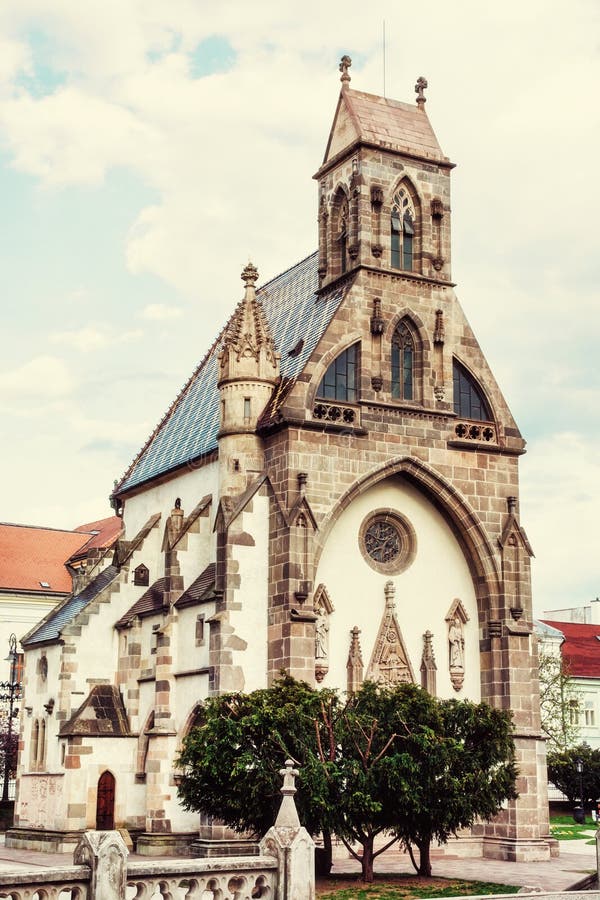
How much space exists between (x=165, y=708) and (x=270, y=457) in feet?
26.2

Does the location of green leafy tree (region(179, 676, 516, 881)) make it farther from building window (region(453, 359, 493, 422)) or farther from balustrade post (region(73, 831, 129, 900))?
building window (region(453, 359, 493, 422))

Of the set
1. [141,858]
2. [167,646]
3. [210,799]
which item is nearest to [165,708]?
[167,646]

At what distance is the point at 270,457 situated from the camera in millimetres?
34875

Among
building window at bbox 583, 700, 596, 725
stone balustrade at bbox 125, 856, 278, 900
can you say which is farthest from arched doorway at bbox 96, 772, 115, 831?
building window at bbox 583, 700, 596, 725

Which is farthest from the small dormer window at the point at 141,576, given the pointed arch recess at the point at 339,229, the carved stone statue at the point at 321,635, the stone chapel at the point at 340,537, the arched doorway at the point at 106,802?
the pointed arch recess at the point at 339,229

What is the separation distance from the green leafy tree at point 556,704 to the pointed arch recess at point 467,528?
29365mm

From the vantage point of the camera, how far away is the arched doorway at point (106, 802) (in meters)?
37.9

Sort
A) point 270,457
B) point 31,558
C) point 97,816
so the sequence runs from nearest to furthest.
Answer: point 270,457 < point 97,816 < point 31,558

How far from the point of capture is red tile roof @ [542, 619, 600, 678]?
3169 inches

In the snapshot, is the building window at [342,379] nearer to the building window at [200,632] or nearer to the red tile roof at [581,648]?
the building window at [200,632]

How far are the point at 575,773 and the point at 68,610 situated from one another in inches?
1118

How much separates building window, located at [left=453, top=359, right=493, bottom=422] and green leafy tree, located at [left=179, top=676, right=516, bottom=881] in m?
12.4

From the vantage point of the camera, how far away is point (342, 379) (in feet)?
118

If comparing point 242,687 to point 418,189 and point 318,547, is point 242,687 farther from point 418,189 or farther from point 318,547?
point 418,189
